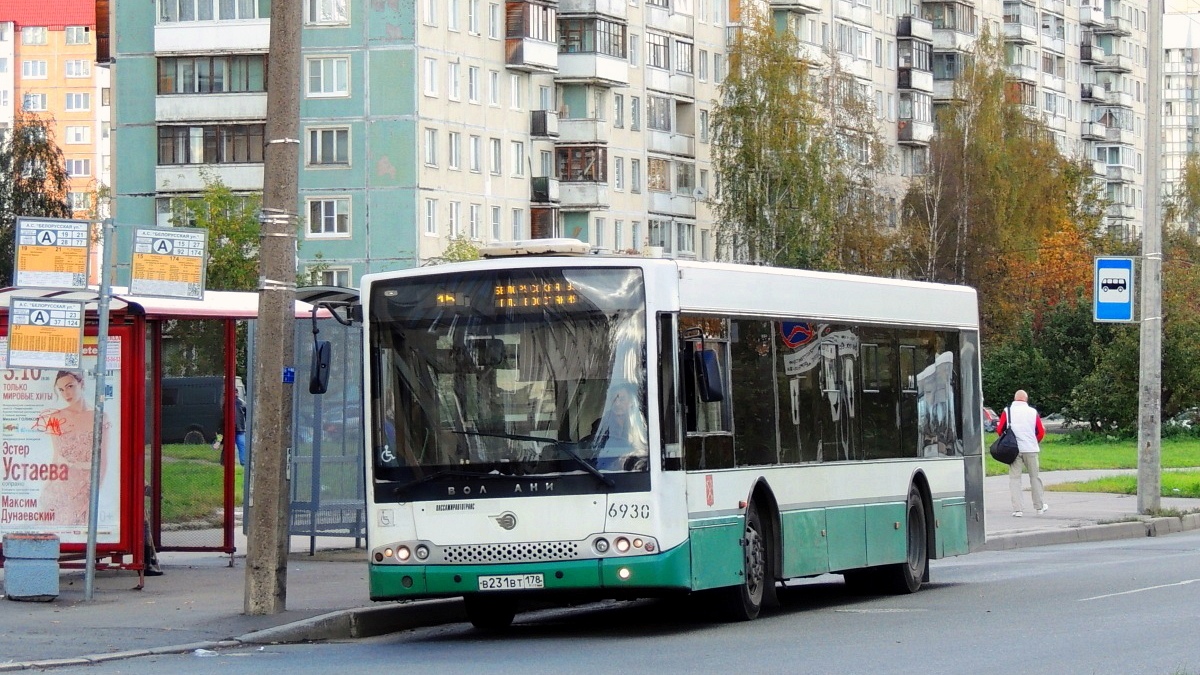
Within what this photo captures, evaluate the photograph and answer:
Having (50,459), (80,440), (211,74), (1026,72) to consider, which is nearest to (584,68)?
(211,74)

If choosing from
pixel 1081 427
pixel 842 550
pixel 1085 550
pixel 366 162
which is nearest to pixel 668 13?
pixel 366 162

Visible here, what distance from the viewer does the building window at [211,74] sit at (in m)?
73.9

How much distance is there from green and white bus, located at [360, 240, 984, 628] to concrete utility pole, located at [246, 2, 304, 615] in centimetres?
86

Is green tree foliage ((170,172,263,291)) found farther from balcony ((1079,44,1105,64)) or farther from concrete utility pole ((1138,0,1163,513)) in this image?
balcony ((1079,44,1105,64))

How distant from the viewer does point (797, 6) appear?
9469 cm

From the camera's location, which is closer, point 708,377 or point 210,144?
point 708,377

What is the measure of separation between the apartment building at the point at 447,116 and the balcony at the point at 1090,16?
3863cm

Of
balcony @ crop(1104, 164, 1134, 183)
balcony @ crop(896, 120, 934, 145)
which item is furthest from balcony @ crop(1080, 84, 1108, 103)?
balcony @ crop(896, 120, 934, 145)

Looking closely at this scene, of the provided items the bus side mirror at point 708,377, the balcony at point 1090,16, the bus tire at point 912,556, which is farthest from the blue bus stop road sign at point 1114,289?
the balcony at point 1090,16

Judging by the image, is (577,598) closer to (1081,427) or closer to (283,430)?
(283,430)

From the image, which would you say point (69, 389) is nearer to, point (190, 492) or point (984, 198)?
point (190, 492)

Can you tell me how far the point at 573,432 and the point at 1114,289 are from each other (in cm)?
1613

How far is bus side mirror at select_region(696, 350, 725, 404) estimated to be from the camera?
1466cm

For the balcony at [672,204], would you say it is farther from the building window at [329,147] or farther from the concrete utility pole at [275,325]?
the concrete utility pole at [275,325]
